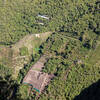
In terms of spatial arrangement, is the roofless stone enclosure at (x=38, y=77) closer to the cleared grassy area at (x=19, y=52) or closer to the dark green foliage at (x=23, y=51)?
the cleared grassy area at (x=19, y=52)

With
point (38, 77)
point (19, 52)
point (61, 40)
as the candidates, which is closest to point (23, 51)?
point (19, 52)

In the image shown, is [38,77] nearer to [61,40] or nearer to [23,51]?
[23,51]

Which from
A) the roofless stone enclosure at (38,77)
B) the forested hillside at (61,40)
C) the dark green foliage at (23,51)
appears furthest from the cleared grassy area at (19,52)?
the roofless stone enclosure at (38,77)

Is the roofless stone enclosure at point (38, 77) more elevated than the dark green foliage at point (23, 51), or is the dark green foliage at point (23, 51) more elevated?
the dark green foliage at point (23, 51)

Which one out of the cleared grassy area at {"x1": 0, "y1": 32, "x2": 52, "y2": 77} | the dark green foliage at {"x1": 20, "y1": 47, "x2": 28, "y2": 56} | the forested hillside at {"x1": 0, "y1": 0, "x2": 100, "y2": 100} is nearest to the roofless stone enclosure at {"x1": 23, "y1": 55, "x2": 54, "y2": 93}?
the forested hillside at {"x1": 0, "y1": 0, "x2": 100, "y2": 100}

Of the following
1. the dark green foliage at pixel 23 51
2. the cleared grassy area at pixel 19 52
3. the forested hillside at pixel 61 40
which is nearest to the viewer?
the forested hillside at pixel 61 40

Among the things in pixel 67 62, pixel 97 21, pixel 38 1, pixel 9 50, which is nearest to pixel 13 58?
pixel 9 50

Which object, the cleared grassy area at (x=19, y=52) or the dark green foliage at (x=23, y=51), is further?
the dark green foliage at (x=23, y=51)
